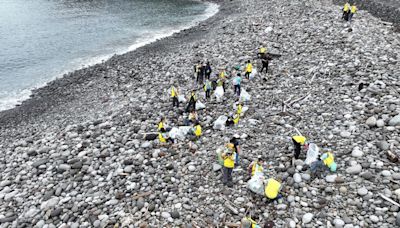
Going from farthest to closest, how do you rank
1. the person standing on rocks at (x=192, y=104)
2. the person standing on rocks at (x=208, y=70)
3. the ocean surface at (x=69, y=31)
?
the ocean surface at (x=69, y=31) → the person standing on rocks at (x=208, y=70) → the person standing on rocks at (x=192, y=104)

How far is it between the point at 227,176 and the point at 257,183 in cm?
127

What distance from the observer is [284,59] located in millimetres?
23094

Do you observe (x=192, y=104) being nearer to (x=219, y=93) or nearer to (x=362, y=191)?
(x=219, y=93)

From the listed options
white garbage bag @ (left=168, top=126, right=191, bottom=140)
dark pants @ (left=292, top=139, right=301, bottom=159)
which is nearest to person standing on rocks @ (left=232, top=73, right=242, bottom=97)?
white garbage bag @ (left=168, top=126, right=191, bottom=140)

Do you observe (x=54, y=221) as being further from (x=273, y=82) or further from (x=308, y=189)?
(x=273, y=82)

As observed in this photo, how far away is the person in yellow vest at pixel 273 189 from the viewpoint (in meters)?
10.4

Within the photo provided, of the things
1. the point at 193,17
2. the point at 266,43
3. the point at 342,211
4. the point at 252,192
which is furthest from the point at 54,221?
the point at 193,17

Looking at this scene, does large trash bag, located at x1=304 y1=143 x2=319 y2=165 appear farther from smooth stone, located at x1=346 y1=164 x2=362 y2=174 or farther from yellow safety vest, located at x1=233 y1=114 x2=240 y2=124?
yellow safety vest, located at x1=233 y1=114 x2=240 y2=124

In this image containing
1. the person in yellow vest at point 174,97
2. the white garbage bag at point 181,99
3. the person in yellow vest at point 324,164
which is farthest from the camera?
the white garbage bag at point 181,99

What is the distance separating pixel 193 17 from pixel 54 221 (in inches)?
1824

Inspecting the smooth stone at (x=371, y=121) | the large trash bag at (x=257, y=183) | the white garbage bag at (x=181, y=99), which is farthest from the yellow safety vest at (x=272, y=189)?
the white garbage bag at (x=181, y=99)

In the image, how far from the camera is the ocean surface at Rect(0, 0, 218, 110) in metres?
31.6

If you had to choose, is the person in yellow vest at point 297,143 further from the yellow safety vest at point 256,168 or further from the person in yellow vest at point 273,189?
the person in yellow vest at point 273,189

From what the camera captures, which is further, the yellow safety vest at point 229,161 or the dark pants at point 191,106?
the dark pants at point 191,106
